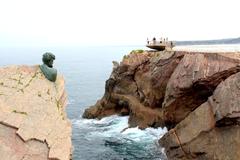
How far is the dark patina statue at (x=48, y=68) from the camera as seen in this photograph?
1784 centimetres

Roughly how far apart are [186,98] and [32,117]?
28.7 m

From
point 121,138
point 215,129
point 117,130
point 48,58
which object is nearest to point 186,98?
point 215,129

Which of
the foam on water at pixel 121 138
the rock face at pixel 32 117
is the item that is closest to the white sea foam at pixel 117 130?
the foam on water at pixel 121 138

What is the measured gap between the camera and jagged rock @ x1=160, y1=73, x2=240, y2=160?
33.5 metres

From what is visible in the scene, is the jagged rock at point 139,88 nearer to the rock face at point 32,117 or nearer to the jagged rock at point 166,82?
the jagged rock at point 166,82

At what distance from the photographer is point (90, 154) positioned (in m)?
41.9

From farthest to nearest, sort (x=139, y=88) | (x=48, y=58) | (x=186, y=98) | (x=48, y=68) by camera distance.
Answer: (x=139, y=88), (x=186, y=98), (x=48, y=68), (x=48, y=58)

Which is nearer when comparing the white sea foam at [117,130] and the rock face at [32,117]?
the rock face at [32,117]

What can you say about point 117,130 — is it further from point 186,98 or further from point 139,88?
point 186,98

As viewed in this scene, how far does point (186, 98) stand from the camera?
4200 cm

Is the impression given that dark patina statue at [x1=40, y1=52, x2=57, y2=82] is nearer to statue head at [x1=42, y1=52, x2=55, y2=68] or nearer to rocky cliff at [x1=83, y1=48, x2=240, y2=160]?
statue head at [x1=42, y1=52, x2=55, y2=68]

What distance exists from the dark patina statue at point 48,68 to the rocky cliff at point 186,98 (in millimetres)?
19934

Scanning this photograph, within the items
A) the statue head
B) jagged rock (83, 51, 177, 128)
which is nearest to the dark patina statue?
the statue head

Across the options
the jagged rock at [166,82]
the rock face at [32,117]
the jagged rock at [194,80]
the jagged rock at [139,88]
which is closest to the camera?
the rock face at [32,117]
